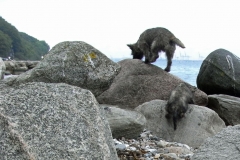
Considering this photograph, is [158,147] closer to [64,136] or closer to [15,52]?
[64,136]

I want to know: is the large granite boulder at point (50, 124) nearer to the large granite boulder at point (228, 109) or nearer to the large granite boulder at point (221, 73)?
the large granite boulder at point (228, 109)

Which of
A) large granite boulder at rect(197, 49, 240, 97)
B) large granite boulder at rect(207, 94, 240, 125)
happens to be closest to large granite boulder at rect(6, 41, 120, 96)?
large granite boulder at rect(207, 94, 240, 125)

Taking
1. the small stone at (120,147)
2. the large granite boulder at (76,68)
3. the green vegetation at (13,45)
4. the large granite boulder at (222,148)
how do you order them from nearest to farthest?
the large granite boulder at (222,148), the small stone at (120,147), the large granite boulder at (76,68), the green vegetation at (13,45)

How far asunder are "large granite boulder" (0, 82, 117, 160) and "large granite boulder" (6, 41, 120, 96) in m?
2.84

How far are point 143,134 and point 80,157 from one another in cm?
502

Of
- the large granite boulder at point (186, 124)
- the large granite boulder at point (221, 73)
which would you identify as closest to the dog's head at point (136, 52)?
the large granite boulder at point (221, 73)

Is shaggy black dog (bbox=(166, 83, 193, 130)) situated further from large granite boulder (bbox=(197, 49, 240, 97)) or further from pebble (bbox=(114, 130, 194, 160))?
large granite boulder (bbox=(197, 49, 240, 97))

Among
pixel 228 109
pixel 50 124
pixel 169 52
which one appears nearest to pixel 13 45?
pixel 169 52

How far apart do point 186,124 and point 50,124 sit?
570cm

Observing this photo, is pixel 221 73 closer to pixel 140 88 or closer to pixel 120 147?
pixel 140 88

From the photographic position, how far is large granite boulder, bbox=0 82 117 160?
10.1 feet

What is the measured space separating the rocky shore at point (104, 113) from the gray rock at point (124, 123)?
0.02 metres

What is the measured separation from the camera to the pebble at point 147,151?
19.9ft

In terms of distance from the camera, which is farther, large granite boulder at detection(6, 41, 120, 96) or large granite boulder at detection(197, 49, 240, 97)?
large granite boulder at detection(197, 49, 240, 97)
